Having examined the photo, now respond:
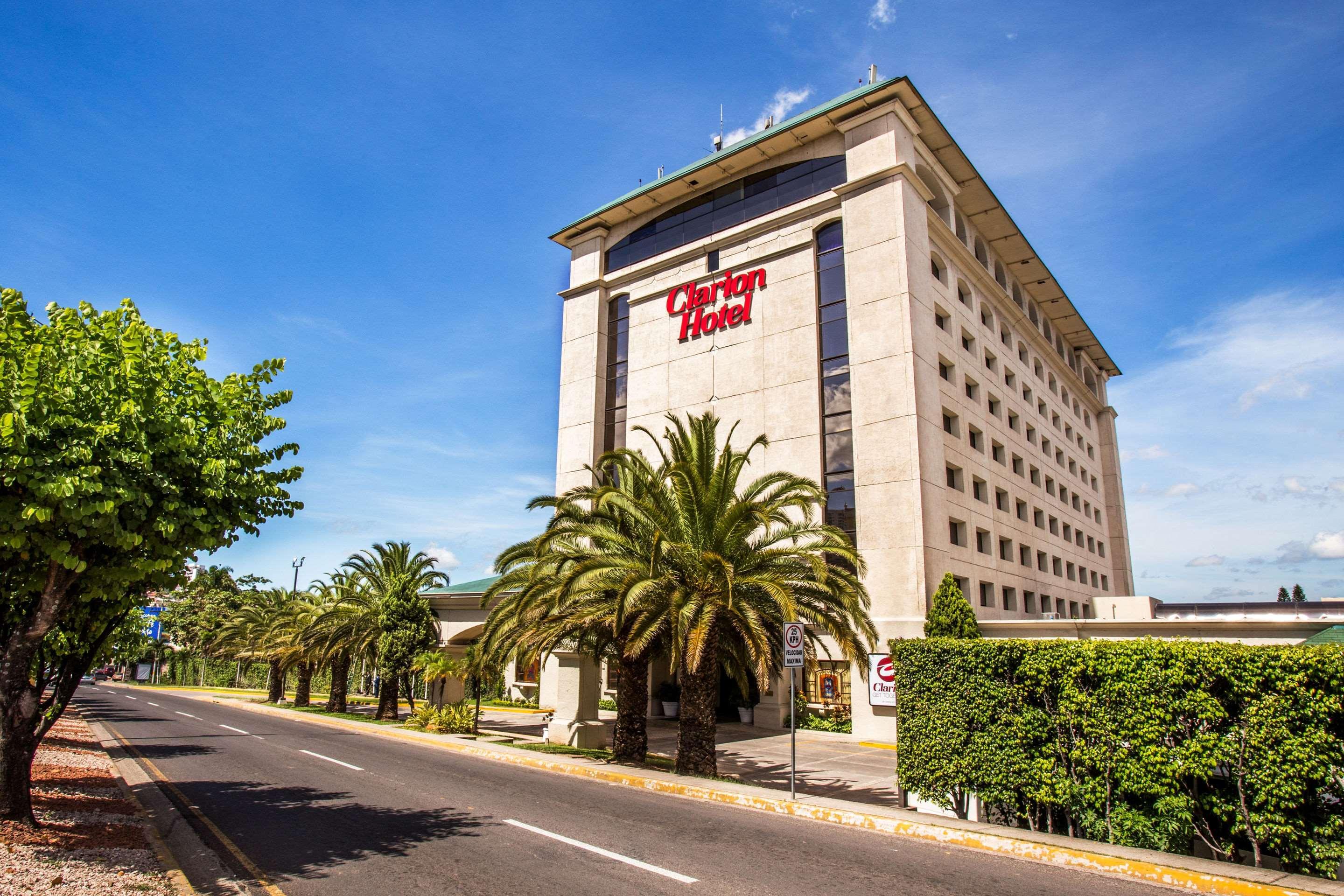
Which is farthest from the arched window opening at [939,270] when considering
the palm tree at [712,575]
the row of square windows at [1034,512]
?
the palm tree at [712,575]

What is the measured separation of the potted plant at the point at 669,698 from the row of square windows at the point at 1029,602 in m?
13.8

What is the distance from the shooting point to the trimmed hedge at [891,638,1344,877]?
9.19 m

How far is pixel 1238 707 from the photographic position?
32.0ft

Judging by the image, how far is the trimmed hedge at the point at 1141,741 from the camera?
9.19m

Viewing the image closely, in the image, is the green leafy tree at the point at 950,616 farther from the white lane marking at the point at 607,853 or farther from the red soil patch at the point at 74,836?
the red soil patch at the point at 74,836

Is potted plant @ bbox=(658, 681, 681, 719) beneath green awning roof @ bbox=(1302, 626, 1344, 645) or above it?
beneath

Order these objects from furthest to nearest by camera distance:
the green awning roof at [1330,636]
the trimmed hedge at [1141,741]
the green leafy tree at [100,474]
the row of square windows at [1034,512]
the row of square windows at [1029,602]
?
the row of square windows at [1029,602] < the row of square windows at [1034,512] < the green awning roof at [1330,636] < the trimmed hedge at [1141,741] < the green leafy tree at [100,474]

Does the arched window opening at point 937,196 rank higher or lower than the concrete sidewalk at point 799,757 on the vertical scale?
higher

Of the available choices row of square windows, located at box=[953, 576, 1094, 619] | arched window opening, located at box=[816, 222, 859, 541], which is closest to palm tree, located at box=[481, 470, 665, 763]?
arched window opening, located at box=[816, 222, 859, 541]

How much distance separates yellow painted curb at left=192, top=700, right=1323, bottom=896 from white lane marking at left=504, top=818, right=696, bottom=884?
168 inches

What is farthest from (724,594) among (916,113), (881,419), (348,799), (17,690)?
(916,113)

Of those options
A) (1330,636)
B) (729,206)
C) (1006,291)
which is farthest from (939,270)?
(1330,636)

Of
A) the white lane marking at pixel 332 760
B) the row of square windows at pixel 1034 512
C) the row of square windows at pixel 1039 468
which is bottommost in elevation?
the white lane marking at pixel 332 760

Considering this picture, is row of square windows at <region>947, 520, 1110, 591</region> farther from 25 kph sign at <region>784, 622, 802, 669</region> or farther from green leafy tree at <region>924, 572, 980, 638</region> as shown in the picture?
25 kph sign at <region>784, 622, 802, 669</region>
